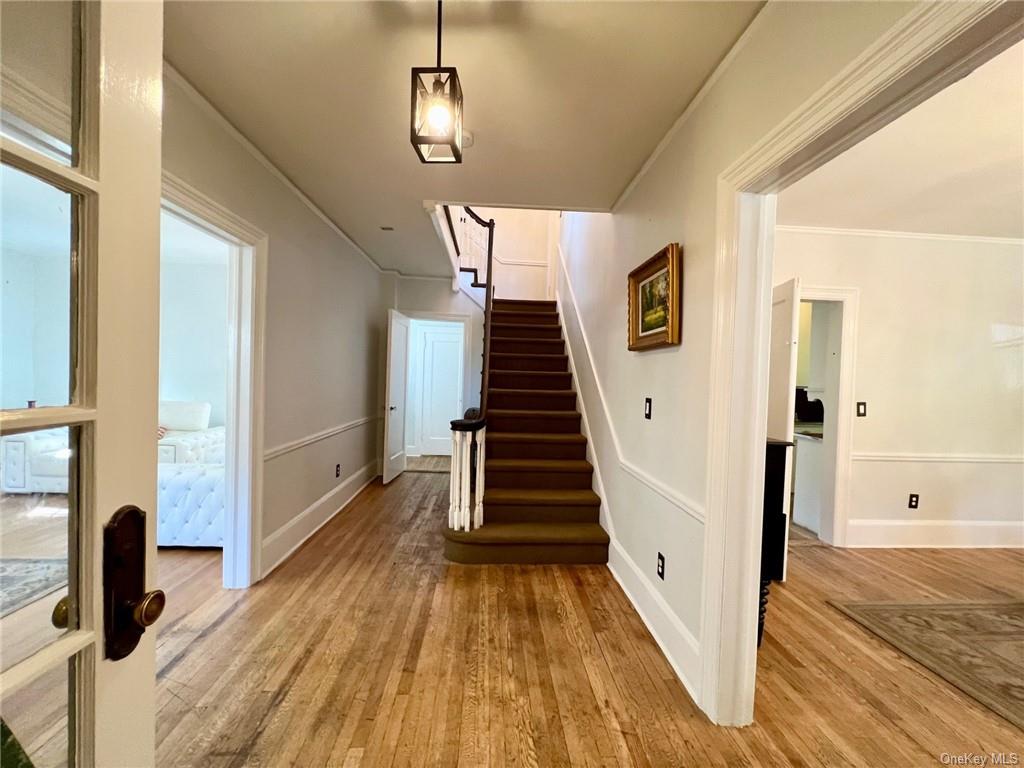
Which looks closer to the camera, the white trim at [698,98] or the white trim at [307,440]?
the white trim at [698,98]

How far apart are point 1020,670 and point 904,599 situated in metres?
0.64

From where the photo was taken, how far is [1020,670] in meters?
1.97

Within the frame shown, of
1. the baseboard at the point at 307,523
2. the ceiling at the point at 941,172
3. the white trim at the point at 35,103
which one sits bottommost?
the baseboard at the point at 307,523

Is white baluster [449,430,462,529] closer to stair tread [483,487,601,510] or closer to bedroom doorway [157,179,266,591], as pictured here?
stair tread [483,487,601,510]

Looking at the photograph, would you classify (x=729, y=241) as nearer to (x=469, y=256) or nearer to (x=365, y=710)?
(x=365, y=710)

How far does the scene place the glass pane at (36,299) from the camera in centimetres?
50

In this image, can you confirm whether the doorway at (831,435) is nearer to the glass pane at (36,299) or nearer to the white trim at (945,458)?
the white trim at (945,458)

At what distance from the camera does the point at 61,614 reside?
20.9 inches

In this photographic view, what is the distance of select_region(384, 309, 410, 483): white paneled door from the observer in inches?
190

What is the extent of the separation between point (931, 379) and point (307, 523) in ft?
15.9

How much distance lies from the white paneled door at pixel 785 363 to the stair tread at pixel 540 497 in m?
1.29

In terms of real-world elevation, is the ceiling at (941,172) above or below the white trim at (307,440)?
above

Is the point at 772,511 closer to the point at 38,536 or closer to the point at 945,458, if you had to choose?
the point at 945,458

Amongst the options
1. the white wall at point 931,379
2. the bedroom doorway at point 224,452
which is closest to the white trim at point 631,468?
the white wall at point 931,379
